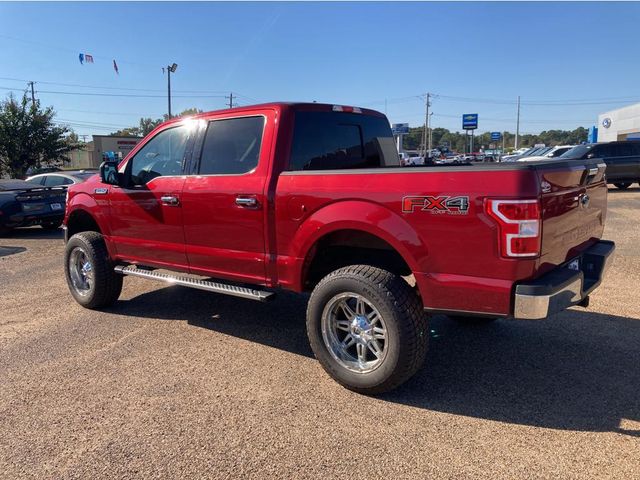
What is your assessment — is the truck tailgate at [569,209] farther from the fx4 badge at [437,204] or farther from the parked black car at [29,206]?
the parked black car at [29,206]

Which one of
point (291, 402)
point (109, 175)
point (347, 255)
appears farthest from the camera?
point (109, 175)

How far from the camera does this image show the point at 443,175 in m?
3.10

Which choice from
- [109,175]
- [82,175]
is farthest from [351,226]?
[82,175]

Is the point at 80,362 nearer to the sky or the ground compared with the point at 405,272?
nearer to the ground

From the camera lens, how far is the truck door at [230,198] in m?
4.11

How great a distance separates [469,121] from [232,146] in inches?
2657

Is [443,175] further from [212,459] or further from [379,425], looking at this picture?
[212,459]

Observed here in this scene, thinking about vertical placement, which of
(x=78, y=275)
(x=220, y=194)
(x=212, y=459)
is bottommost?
(x=212, y=459)

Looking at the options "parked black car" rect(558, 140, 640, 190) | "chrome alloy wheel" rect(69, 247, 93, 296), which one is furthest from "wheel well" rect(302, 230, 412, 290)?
"parked black car" rect(558, 140, 640, 190)

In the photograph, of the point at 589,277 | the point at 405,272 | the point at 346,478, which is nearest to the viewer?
the point at 346,478

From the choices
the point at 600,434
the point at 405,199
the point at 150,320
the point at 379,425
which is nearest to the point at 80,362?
the point at 150,320

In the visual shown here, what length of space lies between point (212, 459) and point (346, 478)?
30.3 inches

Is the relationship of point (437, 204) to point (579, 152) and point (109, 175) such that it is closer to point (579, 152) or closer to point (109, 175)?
point (109, 175)

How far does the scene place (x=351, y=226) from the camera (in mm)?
3529
